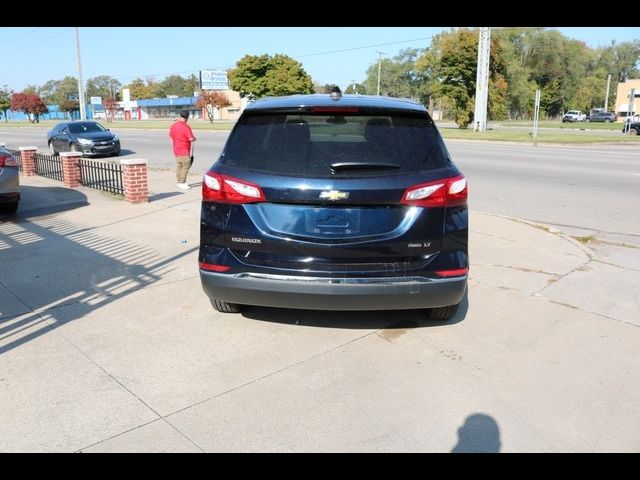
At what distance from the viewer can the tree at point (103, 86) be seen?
13876cm

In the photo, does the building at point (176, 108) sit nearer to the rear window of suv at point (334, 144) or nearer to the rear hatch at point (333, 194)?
the rear window of suv at point (334, 144)

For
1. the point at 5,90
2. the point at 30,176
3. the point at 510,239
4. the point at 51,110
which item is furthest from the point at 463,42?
the point at 51,110

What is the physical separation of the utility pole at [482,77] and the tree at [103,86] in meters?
117

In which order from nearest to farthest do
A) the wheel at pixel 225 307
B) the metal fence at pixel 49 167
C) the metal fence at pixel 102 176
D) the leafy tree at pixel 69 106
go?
the wheel at pixel 225 307, the metal fence at pixel 102 176, the metal fence at pixel 49 167, the leafy tree at pixel 69 106

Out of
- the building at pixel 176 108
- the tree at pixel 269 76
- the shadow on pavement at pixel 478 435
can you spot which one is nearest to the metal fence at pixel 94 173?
the shadow on pavement at pixel 478 435

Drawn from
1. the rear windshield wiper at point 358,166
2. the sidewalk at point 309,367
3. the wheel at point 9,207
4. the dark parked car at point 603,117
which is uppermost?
the dark parked car at point 603,117

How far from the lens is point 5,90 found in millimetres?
93062

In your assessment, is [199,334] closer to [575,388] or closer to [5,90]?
[575,388]

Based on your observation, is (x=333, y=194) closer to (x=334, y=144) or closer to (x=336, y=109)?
(x=334, y=144)

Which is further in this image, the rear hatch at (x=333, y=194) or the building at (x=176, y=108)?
the building at (x=176, y=108)

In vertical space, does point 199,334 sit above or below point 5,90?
below

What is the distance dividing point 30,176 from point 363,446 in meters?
14.2

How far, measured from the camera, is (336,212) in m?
3.56

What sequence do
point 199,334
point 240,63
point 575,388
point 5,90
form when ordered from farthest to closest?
point 5,90 < point 240,63 < point 199,334 < point 575,388
